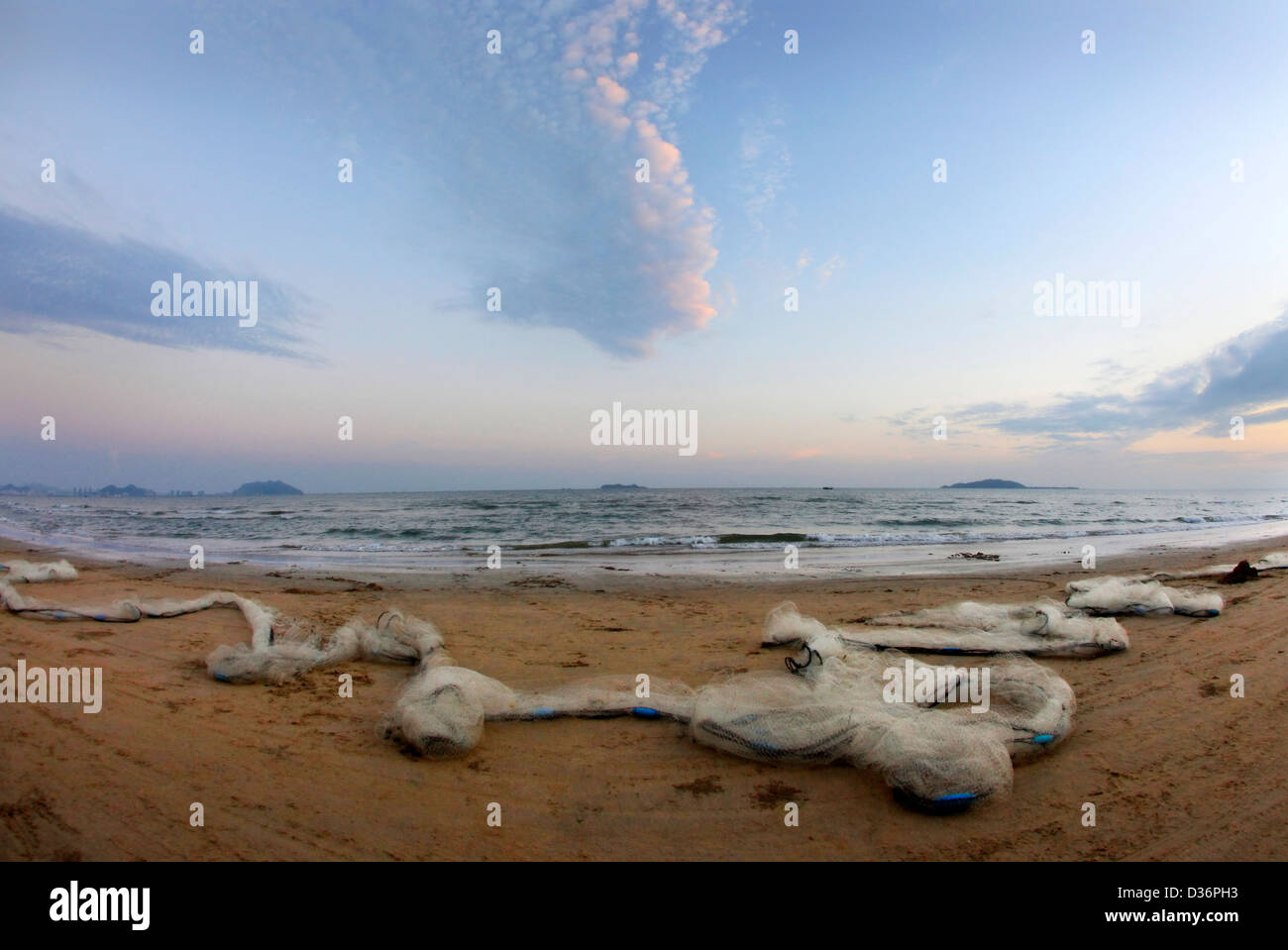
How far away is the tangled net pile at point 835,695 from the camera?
3441mm

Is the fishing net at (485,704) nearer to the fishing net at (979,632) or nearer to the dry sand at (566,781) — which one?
the dry sand at (566,781)

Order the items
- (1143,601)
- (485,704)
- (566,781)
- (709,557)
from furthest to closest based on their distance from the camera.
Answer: (709,557) → (1143,601) → (485,704) → (566,781)

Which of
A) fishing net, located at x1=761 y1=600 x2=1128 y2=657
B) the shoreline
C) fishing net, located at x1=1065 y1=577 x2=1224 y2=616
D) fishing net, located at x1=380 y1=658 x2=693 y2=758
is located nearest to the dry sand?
fishing net, located at x1=380 y1=658 x2=693 y2=758

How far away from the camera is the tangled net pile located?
11.3ft

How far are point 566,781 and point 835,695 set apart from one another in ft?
7.01

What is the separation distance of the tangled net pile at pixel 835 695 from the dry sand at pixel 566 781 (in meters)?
0.13

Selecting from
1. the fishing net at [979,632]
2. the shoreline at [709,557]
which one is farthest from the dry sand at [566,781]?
the shoreline at [709,557]

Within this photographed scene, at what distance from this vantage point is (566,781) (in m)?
3.62

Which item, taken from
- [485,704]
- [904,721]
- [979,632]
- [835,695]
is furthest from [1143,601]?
[485,704]

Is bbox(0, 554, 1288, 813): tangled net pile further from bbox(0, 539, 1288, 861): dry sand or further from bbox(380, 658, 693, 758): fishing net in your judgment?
bbox(0, 539, 1288, 861): dry sand

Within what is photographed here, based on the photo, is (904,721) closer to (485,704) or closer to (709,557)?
(485,704)
